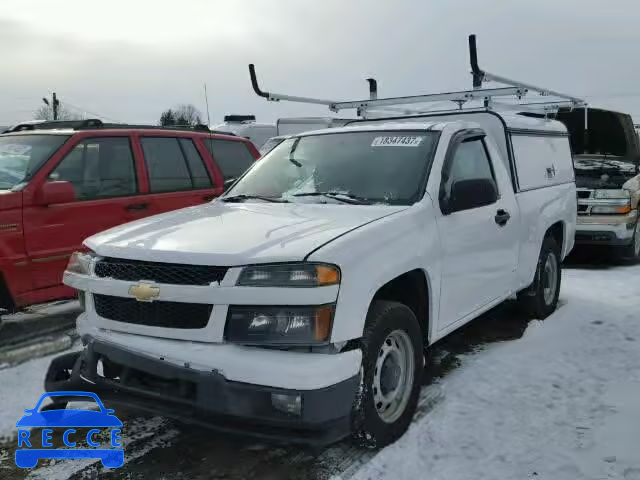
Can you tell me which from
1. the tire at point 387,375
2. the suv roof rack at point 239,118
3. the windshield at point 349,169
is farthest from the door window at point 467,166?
the suv roof rack at point 239,118

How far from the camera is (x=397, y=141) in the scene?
4309 mm

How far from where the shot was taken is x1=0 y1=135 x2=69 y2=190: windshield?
214 inches

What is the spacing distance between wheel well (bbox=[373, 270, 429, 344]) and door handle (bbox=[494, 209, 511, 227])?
1.17 meters

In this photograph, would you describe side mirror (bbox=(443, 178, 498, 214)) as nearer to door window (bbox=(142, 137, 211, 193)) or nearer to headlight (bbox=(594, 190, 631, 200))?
door window (bbox=(142, 137, 211, 193))

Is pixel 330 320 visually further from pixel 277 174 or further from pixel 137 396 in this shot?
pixel 277 174

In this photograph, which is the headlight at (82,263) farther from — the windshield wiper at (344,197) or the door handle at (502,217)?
the door handle at (502,217)

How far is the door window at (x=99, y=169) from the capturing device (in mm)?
5770

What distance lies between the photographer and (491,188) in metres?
4.27

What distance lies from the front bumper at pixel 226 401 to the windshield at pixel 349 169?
144 centimetres

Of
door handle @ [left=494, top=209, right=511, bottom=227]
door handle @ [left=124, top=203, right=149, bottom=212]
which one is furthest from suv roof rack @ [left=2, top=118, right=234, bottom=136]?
door handle @ [left=494, top=209, right=511, bottom=227]

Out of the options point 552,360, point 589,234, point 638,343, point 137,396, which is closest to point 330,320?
point 137,396

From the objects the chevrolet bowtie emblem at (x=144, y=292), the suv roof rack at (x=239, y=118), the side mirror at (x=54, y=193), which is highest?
the suv roof rack at (x=239, y=118)

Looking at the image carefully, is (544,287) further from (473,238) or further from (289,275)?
(289,275)

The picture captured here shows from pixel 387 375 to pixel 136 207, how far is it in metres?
3.61
